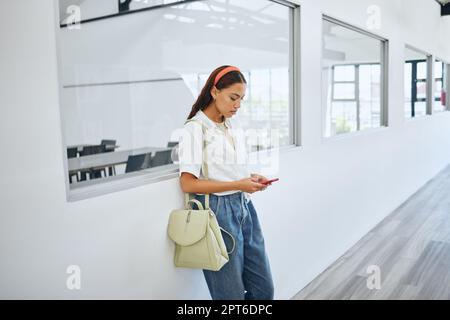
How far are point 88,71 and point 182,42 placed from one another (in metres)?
1.37

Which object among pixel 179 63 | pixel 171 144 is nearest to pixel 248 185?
pixel 171 144

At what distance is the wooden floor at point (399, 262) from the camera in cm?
294

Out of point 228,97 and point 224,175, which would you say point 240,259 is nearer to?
point 224,175

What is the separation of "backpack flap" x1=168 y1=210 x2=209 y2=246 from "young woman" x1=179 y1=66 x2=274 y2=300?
0.33 feet

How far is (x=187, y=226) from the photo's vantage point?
179 cm

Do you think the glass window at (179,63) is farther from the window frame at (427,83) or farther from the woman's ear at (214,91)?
the window frame at (427,83)

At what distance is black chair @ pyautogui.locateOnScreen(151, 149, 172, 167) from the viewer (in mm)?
2094

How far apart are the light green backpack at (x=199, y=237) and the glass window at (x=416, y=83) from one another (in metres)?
5.06

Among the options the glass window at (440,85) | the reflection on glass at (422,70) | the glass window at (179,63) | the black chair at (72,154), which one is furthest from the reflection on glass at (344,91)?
the glass window at (440,85)

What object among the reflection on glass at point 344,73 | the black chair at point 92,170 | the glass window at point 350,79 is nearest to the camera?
the black chair at point 92,170

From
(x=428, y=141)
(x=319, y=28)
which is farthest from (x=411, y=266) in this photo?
(x=428, y=141)

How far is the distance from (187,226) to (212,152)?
32 cm

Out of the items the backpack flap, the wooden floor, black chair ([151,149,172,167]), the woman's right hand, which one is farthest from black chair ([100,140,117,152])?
the wooden floor
